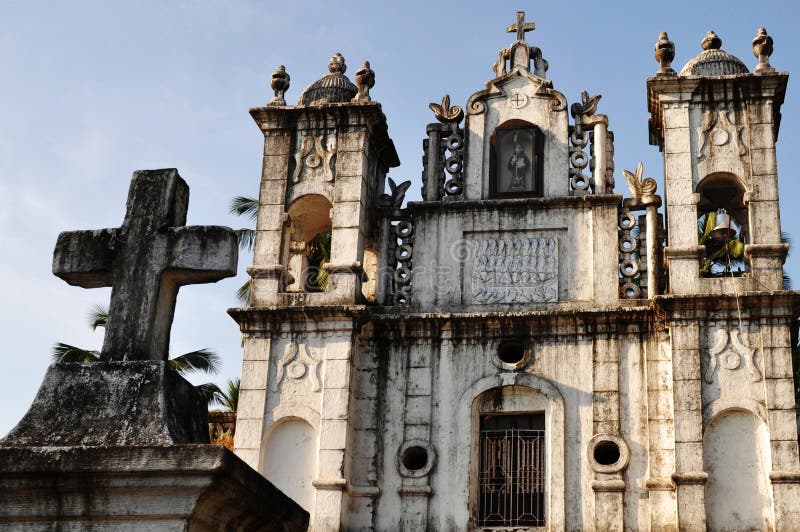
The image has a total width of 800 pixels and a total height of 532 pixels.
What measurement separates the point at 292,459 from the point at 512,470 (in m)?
2.89

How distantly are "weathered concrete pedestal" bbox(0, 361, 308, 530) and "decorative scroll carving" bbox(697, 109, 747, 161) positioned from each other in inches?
452

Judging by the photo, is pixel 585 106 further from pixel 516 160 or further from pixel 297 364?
pixel 297 364

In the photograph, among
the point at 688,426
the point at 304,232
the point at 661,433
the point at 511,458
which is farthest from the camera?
the point at 304,232

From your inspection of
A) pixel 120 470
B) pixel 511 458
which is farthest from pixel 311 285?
pixel 120 470

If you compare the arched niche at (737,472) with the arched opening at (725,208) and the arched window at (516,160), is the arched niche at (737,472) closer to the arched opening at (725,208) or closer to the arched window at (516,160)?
the arched opening at (725,208)

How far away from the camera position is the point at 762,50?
17.2m

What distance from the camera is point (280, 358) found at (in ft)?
54.8

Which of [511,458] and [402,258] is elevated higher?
[402,258]

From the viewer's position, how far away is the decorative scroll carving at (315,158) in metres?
17.9

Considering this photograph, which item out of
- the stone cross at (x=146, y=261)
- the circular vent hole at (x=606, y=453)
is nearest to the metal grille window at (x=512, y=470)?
the circular vent hole at (x=606, y=453)

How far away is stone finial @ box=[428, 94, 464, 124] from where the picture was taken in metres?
18.2

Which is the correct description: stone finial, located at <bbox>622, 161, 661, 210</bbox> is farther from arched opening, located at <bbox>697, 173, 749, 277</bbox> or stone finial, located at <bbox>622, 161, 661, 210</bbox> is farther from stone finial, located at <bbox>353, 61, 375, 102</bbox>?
stone finial, located at <bbox>353, 61, 375, 102</bbox>

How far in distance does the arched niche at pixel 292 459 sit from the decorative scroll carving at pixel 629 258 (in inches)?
183

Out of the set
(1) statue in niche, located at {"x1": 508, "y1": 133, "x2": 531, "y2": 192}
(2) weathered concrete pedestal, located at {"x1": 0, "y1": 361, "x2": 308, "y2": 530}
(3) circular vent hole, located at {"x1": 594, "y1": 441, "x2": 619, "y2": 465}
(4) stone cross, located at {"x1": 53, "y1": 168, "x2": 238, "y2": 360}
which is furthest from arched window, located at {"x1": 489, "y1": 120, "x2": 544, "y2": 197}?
(2) weathered concrete pedestal, located at {"x1": 0, "y1": 361, "x2": 308, "y2": 530}
